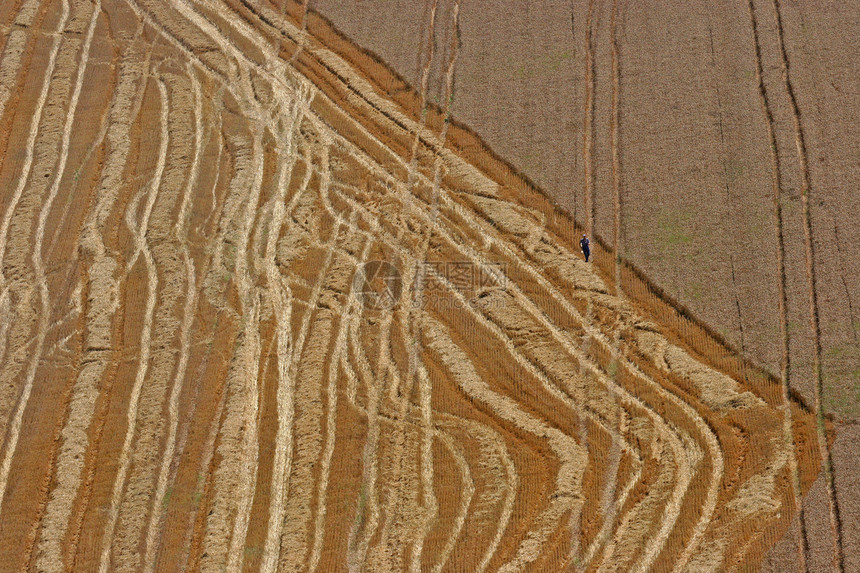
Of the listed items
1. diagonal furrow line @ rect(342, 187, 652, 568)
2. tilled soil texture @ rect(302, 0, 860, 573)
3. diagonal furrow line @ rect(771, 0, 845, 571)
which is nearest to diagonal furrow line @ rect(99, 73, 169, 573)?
tilled soil texture @ rect(302, 0, 860, 573)

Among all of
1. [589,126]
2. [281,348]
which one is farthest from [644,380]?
[281,348]

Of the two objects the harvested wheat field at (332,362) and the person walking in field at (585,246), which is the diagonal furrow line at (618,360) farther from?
the person walking in field at (585,246)

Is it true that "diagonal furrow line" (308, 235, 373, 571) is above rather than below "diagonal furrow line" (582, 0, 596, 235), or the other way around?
below

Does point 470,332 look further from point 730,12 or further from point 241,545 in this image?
point 730,12

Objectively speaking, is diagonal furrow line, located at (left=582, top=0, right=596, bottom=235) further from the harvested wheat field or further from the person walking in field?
the harvested wheat field

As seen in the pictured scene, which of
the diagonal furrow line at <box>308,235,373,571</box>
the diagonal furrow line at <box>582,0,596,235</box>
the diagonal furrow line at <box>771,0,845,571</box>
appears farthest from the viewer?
the diagonal furrow line at <box>582,0,596,235</box>

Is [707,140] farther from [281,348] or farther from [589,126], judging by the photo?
[281,348]

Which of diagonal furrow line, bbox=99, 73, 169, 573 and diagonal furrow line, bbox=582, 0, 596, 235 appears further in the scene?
diagonal furrow line, bbox=582, 0, 596, 235

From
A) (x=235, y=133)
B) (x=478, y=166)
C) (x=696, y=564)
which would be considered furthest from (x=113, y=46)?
(x=696, y=564)
